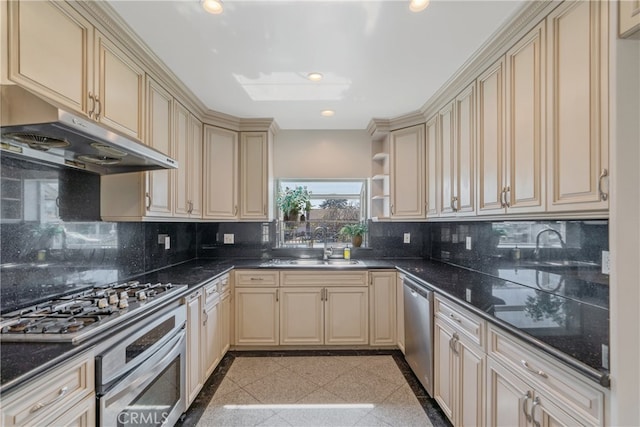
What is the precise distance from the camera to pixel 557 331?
1177 mm

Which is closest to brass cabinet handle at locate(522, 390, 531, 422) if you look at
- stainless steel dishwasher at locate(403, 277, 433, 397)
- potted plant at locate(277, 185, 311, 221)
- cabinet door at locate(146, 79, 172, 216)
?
stainless steel dishwasher at locate(403, 277, 433, 397)

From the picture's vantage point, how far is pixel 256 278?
2.96 meters

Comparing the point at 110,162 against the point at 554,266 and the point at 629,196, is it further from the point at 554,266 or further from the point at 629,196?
the point at 554,266

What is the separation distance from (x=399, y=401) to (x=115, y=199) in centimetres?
246

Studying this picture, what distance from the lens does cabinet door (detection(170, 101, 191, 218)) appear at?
2430mm

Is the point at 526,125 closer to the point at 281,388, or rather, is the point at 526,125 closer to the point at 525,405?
the point at 525,405

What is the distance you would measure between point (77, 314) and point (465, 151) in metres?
2.60

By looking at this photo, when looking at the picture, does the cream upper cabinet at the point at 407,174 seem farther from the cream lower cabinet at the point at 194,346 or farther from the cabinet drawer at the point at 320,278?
the cream lower cabinet at the point at 194,346

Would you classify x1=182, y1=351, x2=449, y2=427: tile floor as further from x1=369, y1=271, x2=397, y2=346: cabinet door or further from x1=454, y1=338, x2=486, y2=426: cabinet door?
x1=454, y1=338, x2=486, y2=426: cabinet door

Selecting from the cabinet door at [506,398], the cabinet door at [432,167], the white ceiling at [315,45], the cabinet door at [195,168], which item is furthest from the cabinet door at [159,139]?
the cabinet door at [432,167]

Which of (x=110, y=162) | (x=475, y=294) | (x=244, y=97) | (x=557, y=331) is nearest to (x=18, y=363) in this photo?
(x=110, y=162)

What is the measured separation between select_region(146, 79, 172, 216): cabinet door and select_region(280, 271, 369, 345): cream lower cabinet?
4.35 ft

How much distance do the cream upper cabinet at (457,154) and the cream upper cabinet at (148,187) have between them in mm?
2280

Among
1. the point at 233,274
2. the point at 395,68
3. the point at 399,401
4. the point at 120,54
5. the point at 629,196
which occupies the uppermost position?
the point at 395,68
